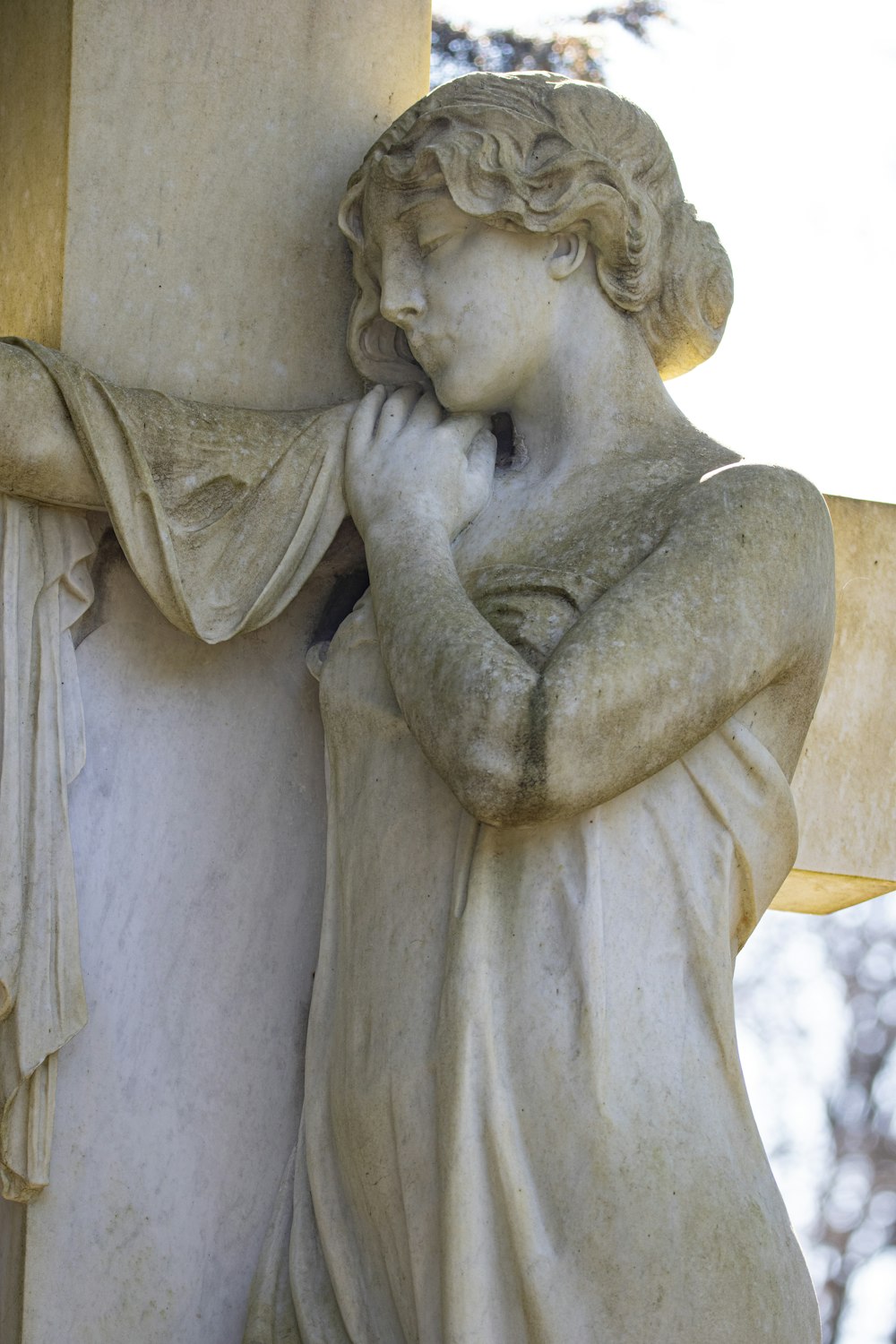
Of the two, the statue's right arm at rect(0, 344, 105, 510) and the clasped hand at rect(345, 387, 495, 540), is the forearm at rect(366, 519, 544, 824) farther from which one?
the statue's right arm at rect(0, 344, 105, 510)

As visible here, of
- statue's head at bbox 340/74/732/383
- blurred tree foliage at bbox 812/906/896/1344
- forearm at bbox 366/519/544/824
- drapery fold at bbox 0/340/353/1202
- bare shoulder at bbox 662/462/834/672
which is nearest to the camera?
forearm at bbox 366/519/544/824

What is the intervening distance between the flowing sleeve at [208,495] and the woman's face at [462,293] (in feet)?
0.88

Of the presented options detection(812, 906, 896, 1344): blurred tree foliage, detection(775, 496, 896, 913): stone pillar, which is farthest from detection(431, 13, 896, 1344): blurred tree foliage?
detection(775, 496, 896, 913): stone pillar

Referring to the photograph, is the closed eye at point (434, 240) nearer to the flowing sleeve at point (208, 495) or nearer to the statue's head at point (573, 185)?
the statue's head at point (573, 185)

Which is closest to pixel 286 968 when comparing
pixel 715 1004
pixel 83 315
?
pixel 715 1004

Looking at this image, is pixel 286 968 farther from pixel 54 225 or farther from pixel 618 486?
pixel 54 225

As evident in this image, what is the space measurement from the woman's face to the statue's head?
0.04 metres

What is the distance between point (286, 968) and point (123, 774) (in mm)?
463

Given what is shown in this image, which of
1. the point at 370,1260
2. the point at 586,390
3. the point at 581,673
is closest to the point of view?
the point at 581,673

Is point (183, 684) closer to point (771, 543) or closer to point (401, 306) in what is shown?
Answer: point (401, 306)

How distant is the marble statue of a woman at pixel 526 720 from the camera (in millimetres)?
4320

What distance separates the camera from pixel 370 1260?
459 centimetres

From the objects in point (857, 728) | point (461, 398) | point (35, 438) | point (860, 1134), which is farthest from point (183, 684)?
point (860, 1134)

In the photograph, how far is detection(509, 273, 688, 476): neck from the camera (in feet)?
16.2
